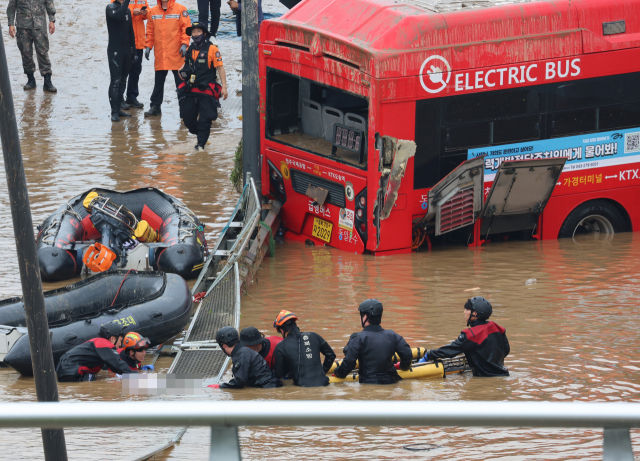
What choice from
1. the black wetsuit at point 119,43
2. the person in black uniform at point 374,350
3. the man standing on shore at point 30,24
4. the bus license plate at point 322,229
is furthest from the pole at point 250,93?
the man standing on shore at point 30,24

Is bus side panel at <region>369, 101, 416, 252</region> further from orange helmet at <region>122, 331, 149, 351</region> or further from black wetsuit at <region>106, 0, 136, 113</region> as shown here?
black wetsuit at <region>106, 0, 136, 113</region>

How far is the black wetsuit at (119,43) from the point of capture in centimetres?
1678

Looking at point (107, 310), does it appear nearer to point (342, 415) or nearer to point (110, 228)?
point (110, 228)

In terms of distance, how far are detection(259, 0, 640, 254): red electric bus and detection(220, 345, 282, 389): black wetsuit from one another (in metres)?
4.04

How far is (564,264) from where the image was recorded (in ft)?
35.6

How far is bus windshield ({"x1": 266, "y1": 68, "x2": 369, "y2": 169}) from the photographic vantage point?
1212cm

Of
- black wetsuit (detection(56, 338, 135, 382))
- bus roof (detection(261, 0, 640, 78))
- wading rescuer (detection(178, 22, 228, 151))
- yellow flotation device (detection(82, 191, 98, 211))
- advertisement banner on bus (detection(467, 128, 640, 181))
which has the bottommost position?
black wetsuit (detection(56, 338, 135, 382))

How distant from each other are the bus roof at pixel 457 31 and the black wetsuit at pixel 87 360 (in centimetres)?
483

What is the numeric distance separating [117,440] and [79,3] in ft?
68.8

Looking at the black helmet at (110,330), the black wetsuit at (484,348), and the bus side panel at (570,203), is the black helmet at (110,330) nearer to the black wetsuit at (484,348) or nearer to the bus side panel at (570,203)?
the black wetsuit at (484,348)

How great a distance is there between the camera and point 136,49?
18.5 meters

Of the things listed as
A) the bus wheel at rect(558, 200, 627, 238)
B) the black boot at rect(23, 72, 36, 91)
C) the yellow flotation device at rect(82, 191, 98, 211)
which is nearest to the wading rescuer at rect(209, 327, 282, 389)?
the yellow flotation device at rect(82, 191, 98, 211)

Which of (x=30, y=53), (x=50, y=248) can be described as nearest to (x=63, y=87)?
(x=30, y=53)

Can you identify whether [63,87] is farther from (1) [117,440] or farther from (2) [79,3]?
(1) [117,440]
